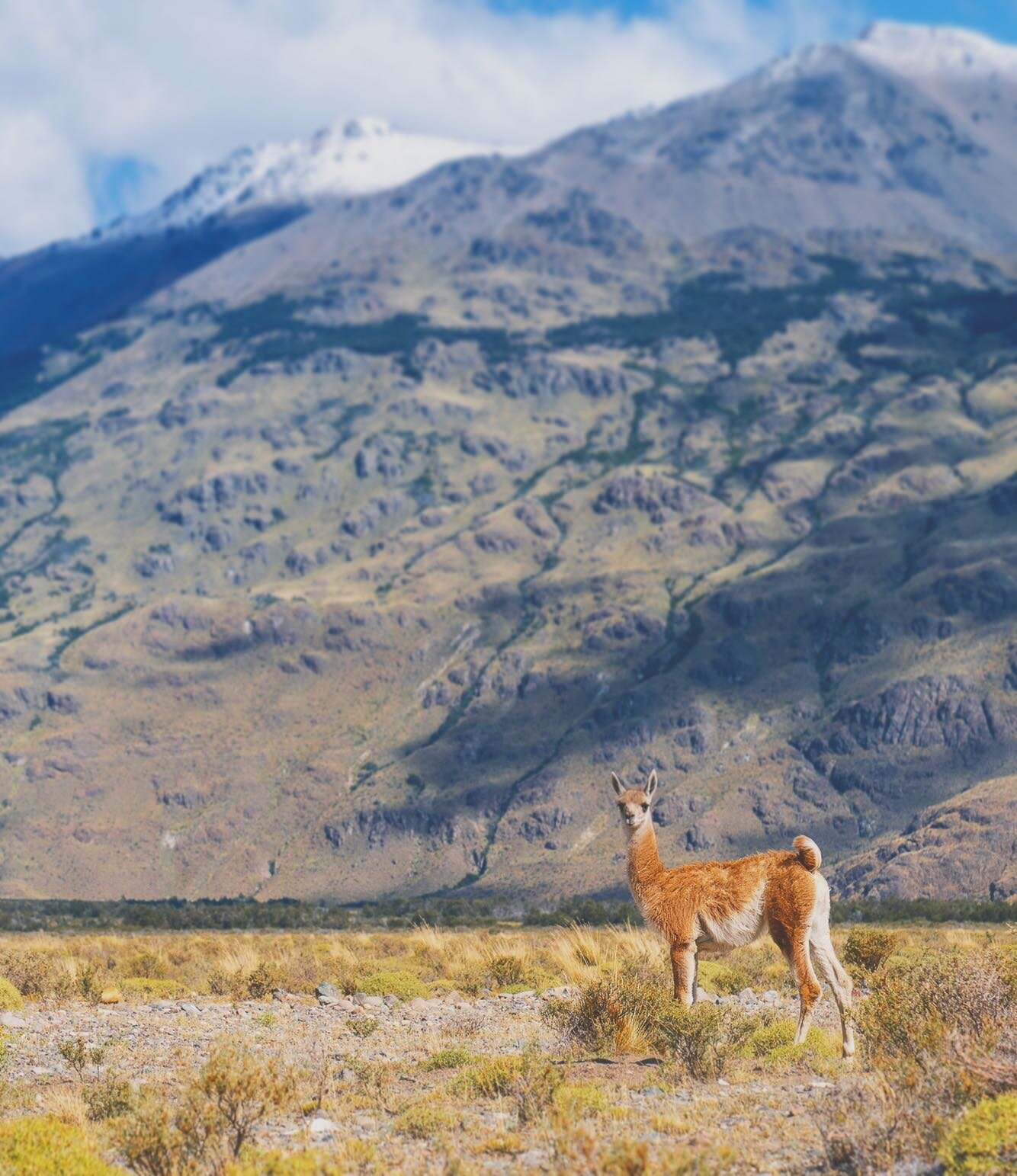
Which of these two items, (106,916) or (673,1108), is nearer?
(673,1108)

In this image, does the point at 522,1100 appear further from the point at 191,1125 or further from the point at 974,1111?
the point at 974,1111

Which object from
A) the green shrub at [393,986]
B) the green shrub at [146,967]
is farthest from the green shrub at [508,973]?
the green shrub at [146,967]

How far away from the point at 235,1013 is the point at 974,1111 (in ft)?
49.4

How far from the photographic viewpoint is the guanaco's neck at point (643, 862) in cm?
1981

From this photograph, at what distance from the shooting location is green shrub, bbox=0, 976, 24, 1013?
1006 inches

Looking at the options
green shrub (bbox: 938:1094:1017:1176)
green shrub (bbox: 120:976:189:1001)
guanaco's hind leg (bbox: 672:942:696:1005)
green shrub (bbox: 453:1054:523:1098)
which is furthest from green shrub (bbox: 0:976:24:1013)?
green shrub (bbox: 938:1094:1017:1176)

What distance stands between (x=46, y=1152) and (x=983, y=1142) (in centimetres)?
890

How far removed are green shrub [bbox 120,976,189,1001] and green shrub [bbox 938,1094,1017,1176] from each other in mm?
18399

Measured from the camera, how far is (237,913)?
113 metres

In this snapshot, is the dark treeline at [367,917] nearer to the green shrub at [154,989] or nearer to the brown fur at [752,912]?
the green shrub at [154,989]

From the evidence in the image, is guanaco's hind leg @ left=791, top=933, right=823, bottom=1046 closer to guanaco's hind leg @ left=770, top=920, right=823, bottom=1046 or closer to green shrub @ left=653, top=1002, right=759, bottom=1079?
guanaco's hind leg @ left=770, top=920, right=823, bottom=1046

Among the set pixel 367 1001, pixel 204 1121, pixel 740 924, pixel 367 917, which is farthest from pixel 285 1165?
pixel 367 917

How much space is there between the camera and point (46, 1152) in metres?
14.0

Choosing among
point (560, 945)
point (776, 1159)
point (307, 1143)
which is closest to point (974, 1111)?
point (776, 1159)
